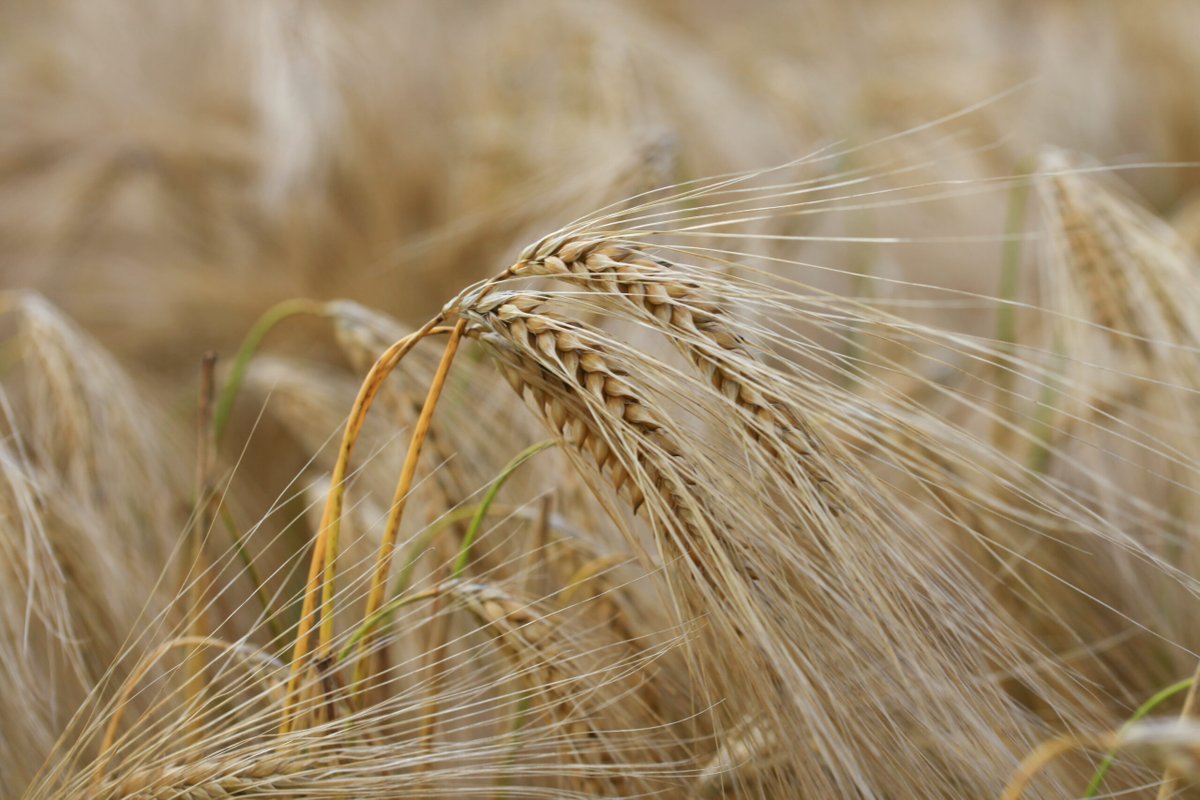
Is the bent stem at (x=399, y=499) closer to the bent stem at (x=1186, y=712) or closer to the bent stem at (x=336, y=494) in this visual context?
the bent stem at (x=336, y=494)

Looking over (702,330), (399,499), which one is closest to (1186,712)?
(702,330)

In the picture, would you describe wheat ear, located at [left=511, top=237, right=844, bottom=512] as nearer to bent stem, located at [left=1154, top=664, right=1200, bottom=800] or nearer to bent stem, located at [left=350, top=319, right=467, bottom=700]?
bent stem, located at [left=350, top=319, right=467, bottom=700]

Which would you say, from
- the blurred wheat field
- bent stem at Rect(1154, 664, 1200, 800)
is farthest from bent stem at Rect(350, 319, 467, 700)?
bent stem at Rect(1154, 664, 1200, 800)

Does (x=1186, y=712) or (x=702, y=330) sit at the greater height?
(x=702, y=330)

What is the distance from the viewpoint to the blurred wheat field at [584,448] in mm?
481

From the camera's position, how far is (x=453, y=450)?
2.43 feet

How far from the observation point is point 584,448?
53cm

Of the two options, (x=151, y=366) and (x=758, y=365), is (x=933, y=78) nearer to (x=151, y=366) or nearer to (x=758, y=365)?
(x=151, y=366)

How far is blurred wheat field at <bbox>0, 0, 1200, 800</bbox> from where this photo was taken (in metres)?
0.48

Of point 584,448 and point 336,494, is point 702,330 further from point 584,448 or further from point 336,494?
point 336,494

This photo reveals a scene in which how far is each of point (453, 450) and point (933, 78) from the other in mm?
1594

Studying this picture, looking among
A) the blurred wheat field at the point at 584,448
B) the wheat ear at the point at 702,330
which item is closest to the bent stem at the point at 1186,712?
the blurred wheat field at the point at 584,448

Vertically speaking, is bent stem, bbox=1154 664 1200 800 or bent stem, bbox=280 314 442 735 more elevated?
bent stem, bbox=280 314 442 735

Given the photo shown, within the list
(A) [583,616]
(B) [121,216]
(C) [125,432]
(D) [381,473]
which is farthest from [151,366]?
(A) [583,616]
